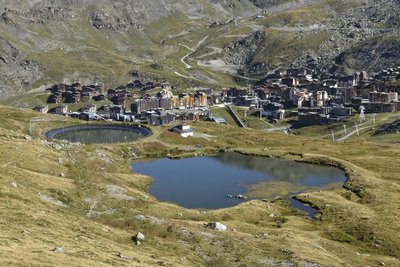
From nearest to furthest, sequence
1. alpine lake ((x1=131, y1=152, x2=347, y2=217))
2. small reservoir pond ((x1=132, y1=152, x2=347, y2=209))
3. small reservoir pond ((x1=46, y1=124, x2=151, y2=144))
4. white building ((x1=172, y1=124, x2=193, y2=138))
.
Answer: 1. alpine lake ((x1=131, y1=152, x2=347, y2=217))
2. small reservoir pond ((x1=132, y1=152, x2=347, y2=209))
3. small reservoir pond ((x1=46, y1=124, x2=151, y2=144))
4. white building ((x1=172, y1=124, x2=193, y2=138))

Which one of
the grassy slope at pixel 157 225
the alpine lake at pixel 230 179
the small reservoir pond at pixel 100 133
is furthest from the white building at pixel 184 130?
the grassy slope at pixel 157 225

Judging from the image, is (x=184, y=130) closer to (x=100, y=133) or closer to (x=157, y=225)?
(x=100, y=133)

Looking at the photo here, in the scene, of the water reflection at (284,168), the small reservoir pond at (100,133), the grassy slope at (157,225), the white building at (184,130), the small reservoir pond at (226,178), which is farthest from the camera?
the white building at (184,130)

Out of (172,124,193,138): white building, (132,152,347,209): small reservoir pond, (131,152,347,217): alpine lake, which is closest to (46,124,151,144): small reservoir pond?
(172,124,193,138): white building

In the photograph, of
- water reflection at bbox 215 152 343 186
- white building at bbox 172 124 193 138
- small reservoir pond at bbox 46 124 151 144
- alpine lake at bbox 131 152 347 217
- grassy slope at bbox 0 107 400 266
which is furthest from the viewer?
white building at bbox 172 124 193 138

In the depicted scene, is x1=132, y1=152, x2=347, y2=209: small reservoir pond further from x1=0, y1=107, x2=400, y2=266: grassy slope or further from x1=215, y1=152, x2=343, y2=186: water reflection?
x1=0, y1=107, x2=400, y2=266: grassy slope

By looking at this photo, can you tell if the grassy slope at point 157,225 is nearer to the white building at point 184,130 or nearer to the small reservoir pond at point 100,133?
the small reservoir pond at point 100,133

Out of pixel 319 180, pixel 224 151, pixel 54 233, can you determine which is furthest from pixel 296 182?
pixel 54 233
